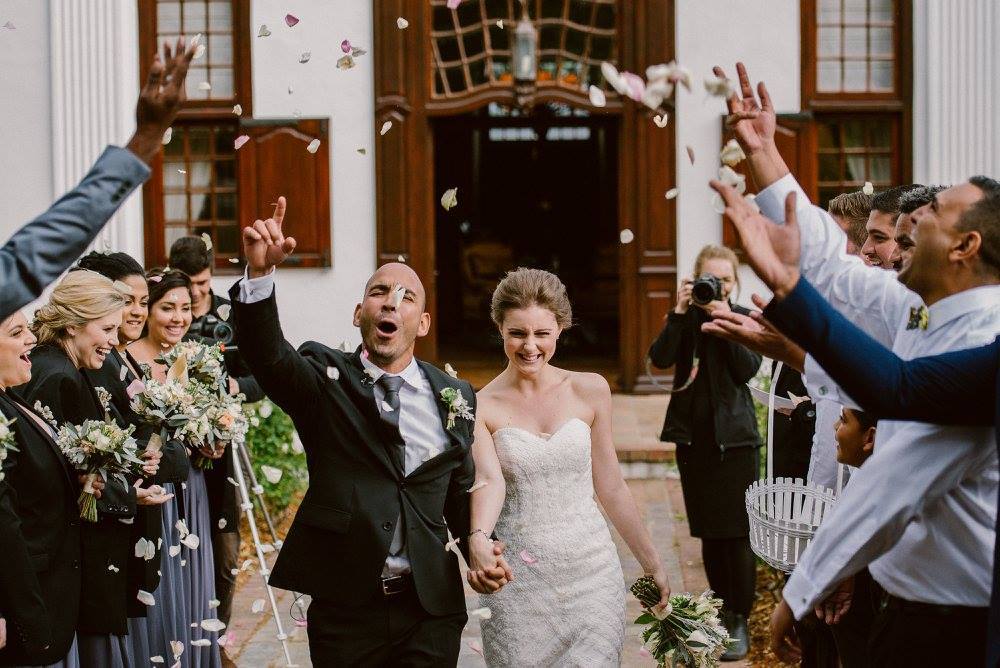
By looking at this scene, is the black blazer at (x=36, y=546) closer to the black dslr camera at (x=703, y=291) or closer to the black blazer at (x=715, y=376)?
the black dslr camera at (x=703, y=291)

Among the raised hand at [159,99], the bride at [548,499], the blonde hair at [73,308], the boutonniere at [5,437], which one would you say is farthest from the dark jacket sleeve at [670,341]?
the raised hand at [159,99]

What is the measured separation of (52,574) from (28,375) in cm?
66

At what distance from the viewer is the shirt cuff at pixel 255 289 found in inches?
133

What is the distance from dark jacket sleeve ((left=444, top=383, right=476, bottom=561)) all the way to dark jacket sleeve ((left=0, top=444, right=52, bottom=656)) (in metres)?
1.30

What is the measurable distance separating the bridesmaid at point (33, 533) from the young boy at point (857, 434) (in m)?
2.45

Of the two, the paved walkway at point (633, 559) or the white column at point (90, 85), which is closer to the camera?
the paved walkway at point (633, 559)

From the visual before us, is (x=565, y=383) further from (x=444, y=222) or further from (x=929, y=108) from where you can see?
(x=444, y=222)

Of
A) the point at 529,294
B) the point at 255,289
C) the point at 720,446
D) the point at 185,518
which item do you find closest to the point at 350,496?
the point at 255,289

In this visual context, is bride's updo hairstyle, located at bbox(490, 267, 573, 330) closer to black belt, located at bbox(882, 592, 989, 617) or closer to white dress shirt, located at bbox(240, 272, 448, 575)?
white dress shirt, located at bbox(240, 272, 448, 575)

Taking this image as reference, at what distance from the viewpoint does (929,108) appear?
11102 millimetres

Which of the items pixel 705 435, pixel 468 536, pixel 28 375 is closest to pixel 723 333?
pixel 468 536

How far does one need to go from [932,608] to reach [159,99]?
2.14 m

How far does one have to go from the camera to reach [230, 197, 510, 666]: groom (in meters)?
3.61

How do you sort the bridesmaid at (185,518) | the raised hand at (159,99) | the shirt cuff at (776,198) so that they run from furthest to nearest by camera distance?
the bridesmaid at (185,518)
the shirt cuff at (776,198)
the raised hand at (159,99)
